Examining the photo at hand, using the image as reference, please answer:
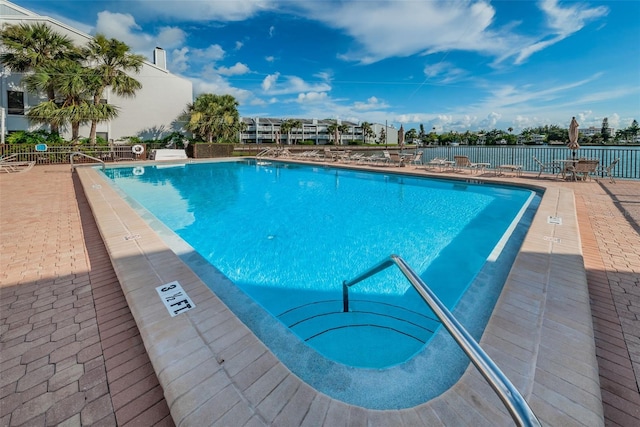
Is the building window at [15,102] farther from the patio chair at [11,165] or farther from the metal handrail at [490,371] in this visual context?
the metal handrail at [490,371]

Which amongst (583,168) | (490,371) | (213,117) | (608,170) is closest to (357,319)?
(490,371)

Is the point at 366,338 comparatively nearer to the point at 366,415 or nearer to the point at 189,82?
the point at 366,415

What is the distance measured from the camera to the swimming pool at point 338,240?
2.84 m

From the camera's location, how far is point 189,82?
2400cm

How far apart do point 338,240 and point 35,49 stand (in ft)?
73.4

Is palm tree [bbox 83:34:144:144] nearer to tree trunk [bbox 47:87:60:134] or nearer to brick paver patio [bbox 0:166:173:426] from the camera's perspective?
tree trunk [bbox 47:87:60:134]

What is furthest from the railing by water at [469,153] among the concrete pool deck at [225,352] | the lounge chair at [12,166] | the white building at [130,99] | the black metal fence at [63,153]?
the concrete pool deck at [225,352]

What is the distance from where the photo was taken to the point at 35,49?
16.7 m

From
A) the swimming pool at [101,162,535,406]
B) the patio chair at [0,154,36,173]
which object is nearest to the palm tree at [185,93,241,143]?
the patio chair at [0,154,36,173]

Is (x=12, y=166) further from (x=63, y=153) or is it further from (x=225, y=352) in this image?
(x=225, y=352)

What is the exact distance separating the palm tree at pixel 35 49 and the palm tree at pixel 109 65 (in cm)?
116

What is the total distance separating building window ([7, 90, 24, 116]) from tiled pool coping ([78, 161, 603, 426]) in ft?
73.0

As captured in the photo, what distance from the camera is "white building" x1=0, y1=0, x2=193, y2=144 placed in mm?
17094

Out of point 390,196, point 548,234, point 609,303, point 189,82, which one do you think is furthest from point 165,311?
point 189,82
